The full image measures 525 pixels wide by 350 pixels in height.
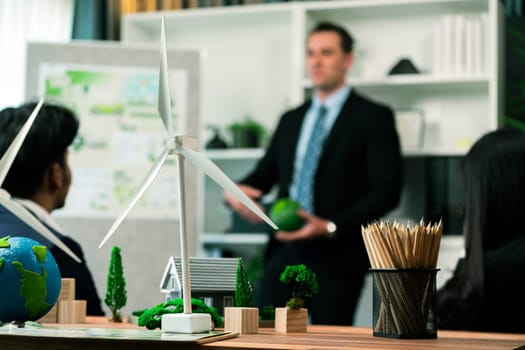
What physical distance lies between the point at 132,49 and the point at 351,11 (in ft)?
3.85

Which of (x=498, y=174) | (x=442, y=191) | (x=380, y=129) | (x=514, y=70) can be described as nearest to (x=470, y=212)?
(x=498, y=174)

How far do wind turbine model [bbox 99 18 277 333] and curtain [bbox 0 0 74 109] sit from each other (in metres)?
2.96

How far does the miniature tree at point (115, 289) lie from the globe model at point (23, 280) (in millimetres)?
311

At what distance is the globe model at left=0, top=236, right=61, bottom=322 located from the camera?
4.52 ft

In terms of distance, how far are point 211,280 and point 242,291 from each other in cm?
14

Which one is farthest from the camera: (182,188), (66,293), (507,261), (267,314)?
(507,261)

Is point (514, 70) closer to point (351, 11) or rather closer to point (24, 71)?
point (351, 11)

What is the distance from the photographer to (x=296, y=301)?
1526 millimetres

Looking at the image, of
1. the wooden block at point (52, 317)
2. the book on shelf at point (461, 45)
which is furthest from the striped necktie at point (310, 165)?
the wooden block at point (52, 317)

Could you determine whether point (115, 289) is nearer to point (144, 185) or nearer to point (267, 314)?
point (267, 314)

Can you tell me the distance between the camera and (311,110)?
4.47 metres

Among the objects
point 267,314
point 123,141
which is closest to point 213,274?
point 267,314

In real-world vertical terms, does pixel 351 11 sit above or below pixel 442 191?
above

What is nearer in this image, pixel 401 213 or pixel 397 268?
pixel 397 268
